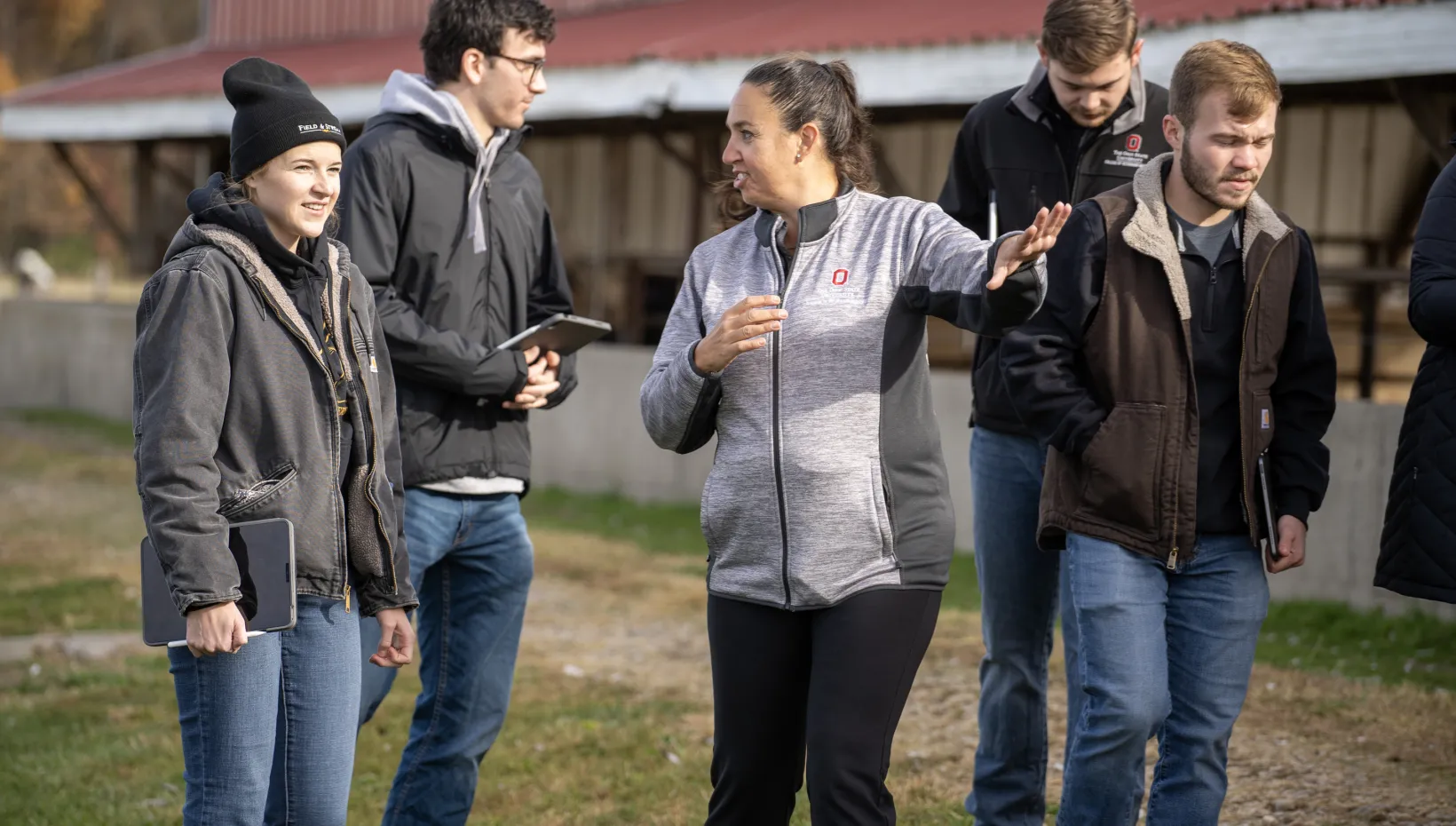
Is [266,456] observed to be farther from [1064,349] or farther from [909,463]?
[1064,349]

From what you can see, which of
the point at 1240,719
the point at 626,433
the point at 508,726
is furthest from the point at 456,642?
the point at 626,433

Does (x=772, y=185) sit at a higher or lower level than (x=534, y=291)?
higher

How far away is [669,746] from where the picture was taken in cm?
616

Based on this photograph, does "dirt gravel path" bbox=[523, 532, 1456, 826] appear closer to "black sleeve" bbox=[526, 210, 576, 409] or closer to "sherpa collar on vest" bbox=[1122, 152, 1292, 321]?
"black sleeve" bbox=[526, 210, 576, 409]

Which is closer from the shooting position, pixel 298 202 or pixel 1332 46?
pixel 298 202

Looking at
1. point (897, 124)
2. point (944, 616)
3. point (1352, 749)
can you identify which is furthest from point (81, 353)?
point (1352, 749)

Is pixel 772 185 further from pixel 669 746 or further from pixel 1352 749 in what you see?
pixel 1352 749

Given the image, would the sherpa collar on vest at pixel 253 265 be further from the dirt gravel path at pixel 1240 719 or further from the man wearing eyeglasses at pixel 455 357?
the dirt gravel path at pixel 1240 719

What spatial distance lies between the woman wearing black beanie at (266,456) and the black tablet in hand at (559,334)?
2.83 ft

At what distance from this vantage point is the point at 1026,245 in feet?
10.2

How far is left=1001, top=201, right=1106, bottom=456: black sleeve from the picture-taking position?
365cm

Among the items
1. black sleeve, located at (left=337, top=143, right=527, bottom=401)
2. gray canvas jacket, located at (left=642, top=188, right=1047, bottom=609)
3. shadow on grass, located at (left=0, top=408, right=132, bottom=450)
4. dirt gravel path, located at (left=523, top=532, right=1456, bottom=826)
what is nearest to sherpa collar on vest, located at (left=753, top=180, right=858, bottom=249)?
gray canvas jacket, located at (left=642, top=188, right=1047, bottom=609)

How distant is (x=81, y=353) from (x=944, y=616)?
13914 millimetres

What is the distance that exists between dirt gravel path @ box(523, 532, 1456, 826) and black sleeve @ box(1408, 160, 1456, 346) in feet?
6.26
